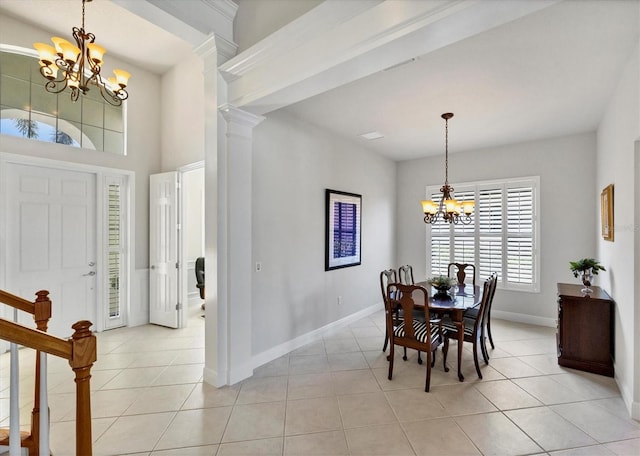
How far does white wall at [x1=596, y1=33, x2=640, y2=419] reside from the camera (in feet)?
7.95

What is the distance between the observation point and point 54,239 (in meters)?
4.04

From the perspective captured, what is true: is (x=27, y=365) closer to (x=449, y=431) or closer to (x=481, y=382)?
(x=449, y=431)

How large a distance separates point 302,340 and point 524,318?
11.8 feet

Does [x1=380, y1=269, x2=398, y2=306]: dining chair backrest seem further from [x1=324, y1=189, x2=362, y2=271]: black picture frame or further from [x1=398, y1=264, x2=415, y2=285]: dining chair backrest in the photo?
[x1=324, y1=189, x2=362, y2=271]: black picture frame

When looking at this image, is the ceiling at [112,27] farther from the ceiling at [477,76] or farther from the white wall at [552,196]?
the white wall at [552,196]

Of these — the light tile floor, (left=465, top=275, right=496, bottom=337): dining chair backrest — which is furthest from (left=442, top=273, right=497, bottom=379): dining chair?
the light tile floor

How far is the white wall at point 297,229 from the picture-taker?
343 cm

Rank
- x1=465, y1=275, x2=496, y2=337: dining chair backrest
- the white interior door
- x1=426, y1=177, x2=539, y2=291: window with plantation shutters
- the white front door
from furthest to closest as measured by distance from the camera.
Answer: x1=426, y1=177, x2=539, y2=291: window with plantation shutters → the white interior door → the white front door → x1=465, y1=275, x2=496, y2=337: dining chair backrest

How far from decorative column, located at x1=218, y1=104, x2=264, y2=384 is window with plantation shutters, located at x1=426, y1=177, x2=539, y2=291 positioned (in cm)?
402

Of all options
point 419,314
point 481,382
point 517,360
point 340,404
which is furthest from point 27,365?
point 517,360

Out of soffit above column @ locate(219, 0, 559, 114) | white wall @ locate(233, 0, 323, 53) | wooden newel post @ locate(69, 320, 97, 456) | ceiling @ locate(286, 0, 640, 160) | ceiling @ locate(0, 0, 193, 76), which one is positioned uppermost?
ceiling @ locate(0, 0, 193, 76)

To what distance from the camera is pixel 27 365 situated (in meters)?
3.28

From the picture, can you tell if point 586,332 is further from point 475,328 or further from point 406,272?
point 406,272

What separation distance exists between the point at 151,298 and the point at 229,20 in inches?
159
